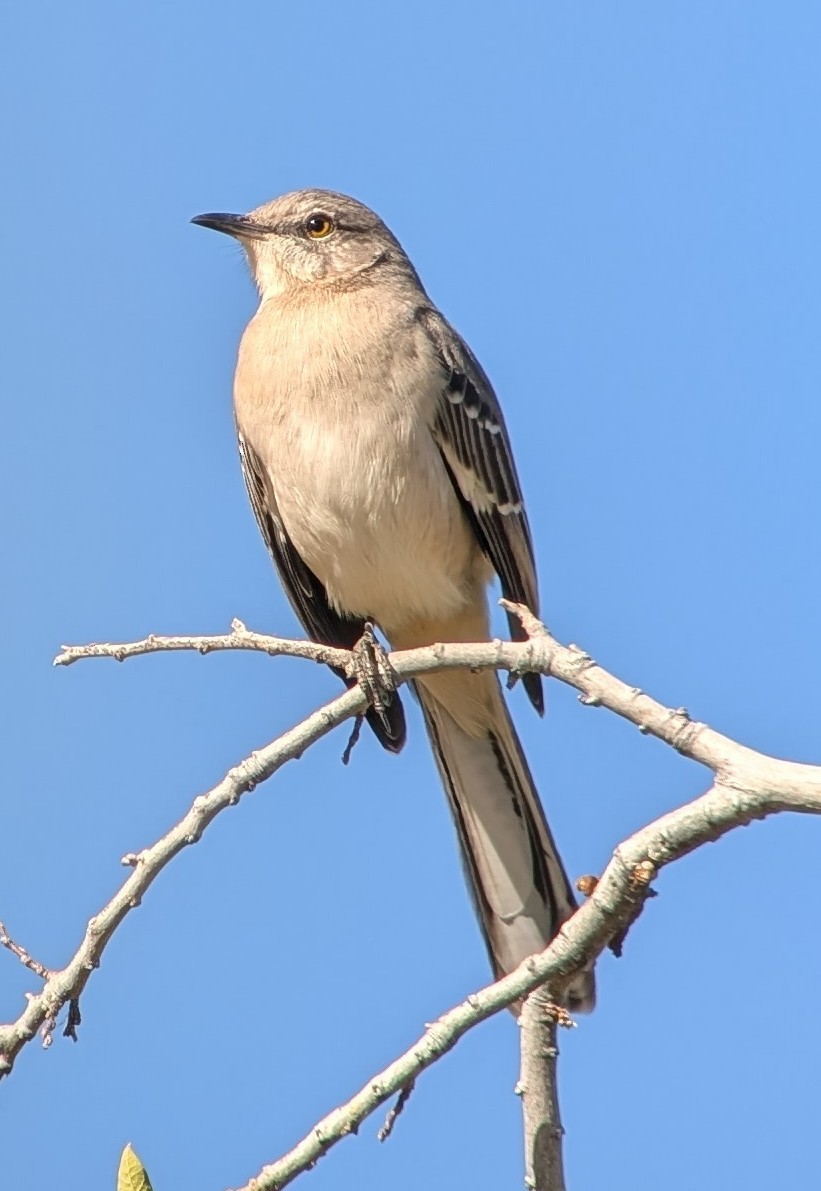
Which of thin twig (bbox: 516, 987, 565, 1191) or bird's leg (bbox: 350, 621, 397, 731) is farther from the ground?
bird's leg (bbox: 350, 621, 397, 731)

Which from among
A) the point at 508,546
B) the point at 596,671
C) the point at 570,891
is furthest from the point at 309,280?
the point at 596,671

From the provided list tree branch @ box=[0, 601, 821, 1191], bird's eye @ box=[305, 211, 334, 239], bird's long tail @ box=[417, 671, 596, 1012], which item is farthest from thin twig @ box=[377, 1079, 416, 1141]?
bird's eye @ box=[305, 211, 334, 239]

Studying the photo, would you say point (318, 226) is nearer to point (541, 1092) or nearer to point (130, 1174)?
point (541, 1092)

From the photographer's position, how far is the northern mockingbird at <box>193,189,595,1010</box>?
19.4ft

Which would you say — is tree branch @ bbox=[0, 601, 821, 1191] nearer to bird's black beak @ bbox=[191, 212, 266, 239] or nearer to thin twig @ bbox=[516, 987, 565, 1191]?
thin twig @ bbox=[516, 987, 565, 1191]

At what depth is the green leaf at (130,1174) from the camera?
281 centimetres

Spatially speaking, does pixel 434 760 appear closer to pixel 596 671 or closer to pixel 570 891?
pixel 570 891

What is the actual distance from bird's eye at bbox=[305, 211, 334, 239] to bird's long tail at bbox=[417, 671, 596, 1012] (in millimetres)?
2139

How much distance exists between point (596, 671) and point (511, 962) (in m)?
2.29

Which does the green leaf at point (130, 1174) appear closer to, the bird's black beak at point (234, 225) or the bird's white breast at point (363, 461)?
the bird's white breast at point (363, 461)

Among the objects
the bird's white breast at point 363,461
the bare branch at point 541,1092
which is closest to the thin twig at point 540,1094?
the bare branch at point 541,1092

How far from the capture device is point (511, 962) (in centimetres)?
564

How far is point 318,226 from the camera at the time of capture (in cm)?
703

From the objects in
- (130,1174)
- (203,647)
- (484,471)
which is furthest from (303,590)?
(130,1174)
